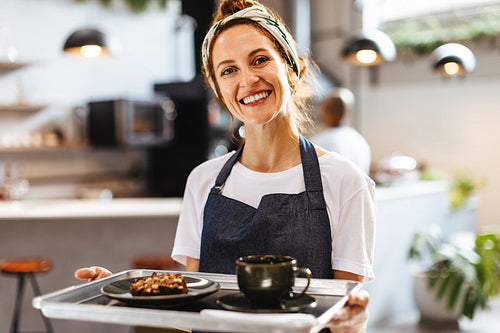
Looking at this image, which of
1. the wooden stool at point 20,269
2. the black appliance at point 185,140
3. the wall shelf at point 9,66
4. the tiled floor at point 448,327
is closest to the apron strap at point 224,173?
the wooden stool at point 20,269

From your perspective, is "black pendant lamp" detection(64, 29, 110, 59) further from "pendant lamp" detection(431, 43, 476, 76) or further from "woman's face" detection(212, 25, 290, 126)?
"pendant lamp" detection(431, 43, 476, 76)

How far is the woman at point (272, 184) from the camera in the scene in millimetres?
1354

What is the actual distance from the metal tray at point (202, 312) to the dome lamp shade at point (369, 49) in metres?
4.22

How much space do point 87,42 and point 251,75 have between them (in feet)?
10.3

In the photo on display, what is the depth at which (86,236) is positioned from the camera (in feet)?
13.6

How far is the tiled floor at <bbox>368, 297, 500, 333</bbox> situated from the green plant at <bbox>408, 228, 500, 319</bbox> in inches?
7.7

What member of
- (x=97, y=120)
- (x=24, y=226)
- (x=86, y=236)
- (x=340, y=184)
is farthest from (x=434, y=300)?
(x=97, y=120)

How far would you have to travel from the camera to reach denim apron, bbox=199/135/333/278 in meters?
1.36

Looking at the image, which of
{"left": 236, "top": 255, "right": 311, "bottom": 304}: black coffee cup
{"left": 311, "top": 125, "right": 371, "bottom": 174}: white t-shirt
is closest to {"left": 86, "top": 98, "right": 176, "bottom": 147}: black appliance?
{"left": 311, "top": 125, "right": 371, "bottom": 174}: white t-shirt

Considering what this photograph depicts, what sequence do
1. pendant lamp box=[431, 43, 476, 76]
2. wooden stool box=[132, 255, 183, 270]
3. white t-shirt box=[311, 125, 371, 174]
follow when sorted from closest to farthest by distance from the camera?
1. wooden stool box=[132, 255, 183, 270]
2. white t-shirt box=[311, 125, 371, 174]
3. pendant lamp box=[431, 43, 476, 76]

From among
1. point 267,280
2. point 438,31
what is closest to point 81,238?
point 267,280

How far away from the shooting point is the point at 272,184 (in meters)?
1.46

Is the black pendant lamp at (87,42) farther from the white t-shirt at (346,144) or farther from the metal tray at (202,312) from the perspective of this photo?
the metal tray at (202,312)

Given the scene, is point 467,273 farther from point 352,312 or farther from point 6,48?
point 6,48
